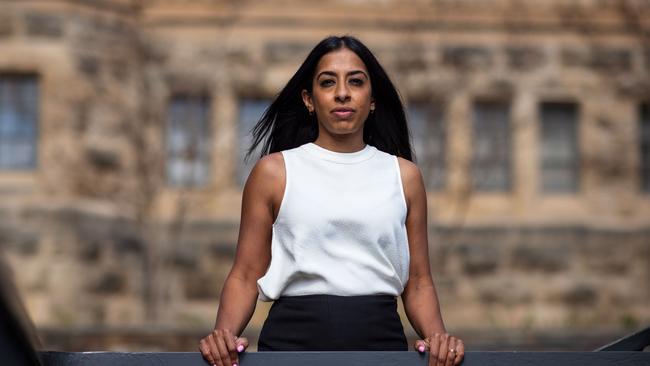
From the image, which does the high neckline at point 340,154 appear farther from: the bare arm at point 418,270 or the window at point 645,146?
the window at point 645,146

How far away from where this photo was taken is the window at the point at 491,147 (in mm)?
15797

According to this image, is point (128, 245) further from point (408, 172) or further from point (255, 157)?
point (408, 172)

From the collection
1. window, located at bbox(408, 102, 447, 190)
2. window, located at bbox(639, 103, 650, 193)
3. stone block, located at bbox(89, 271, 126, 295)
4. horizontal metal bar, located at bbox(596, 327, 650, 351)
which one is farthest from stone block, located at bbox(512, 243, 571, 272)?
horizontal metal bar, located at bbox(596, 327, 650, 351)

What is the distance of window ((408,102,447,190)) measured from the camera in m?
15.5

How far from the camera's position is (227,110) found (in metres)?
15.5

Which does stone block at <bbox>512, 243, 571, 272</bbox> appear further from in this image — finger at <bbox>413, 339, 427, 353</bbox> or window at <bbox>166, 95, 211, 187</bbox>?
finger at <bbox>413, 339, 427, 353</bbox>

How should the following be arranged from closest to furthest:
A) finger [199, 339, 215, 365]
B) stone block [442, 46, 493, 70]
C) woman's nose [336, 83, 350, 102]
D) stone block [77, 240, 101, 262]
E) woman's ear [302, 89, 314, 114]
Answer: finger [199, 339, 215, 365]
woman's nose [336, 83, 350, 102]
woman's ear [302, 89, 314, 114]
stone block [77, 240, 101, 262]
stone block [442, 46, 493, 70]

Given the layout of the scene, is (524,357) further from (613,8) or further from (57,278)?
(613,8)

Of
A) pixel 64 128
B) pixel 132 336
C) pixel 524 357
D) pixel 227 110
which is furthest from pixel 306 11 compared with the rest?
pixel 524 357

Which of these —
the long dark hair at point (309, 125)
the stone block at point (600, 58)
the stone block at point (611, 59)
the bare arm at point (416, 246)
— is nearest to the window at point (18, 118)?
the stone block at point (600, 58)

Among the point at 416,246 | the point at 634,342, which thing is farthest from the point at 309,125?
the point at 634,342

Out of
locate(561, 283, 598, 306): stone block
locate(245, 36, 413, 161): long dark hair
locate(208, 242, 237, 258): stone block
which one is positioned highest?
locate(245, 36, 413, 161): long dark hair

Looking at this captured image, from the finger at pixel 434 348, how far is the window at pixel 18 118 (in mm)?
12698

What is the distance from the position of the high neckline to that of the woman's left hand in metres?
0.54
